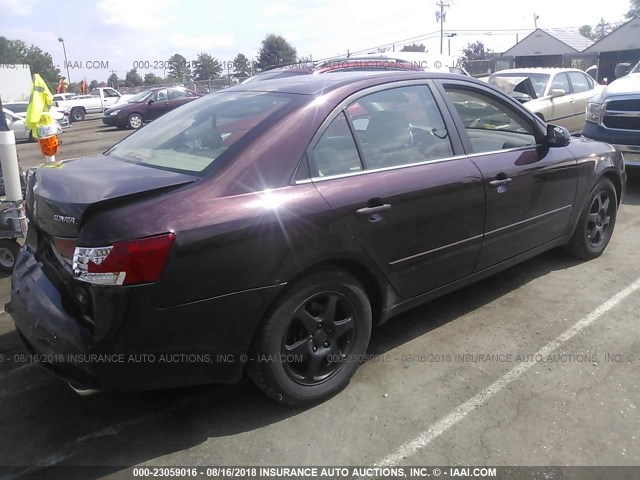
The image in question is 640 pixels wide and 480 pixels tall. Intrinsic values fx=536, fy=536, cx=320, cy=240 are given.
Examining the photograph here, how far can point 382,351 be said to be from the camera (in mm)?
3381

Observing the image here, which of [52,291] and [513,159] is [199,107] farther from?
[513,159]

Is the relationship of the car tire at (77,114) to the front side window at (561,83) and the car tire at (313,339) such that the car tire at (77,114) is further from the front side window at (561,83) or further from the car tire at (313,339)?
the car tire at (313,339)

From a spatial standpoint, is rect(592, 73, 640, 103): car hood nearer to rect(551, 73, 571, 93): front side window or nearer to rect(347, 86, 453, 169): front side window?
rect(551, 73, 571, 93): front side window

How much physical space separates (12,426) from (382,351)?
81.5 inches

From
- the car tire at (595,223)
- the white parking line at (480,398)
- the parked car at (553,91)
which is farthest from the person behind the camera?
the parked car at (553,91)

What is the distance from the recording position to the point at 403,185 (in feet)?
9.80

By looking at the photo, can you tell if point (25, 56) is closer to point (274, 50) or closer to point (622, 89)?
point (274, 50)

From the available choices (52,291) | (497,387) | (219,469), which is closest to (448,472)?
(497,387)

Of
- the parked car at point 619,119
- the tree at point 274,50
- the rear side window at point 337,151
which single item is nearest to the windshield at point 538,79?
the parked car at point 619,119

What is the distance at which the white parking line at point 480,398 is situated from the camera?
2498 millimetres

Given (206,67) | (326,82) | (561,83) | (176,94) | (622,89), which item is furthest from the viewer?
(206,67)

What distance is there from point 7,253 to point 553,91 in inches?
365

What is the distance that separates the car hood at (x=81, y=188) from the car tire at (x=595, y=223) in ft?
11.4

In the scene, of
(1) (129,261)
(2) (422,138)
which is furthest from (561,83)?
(1) (129,261)
